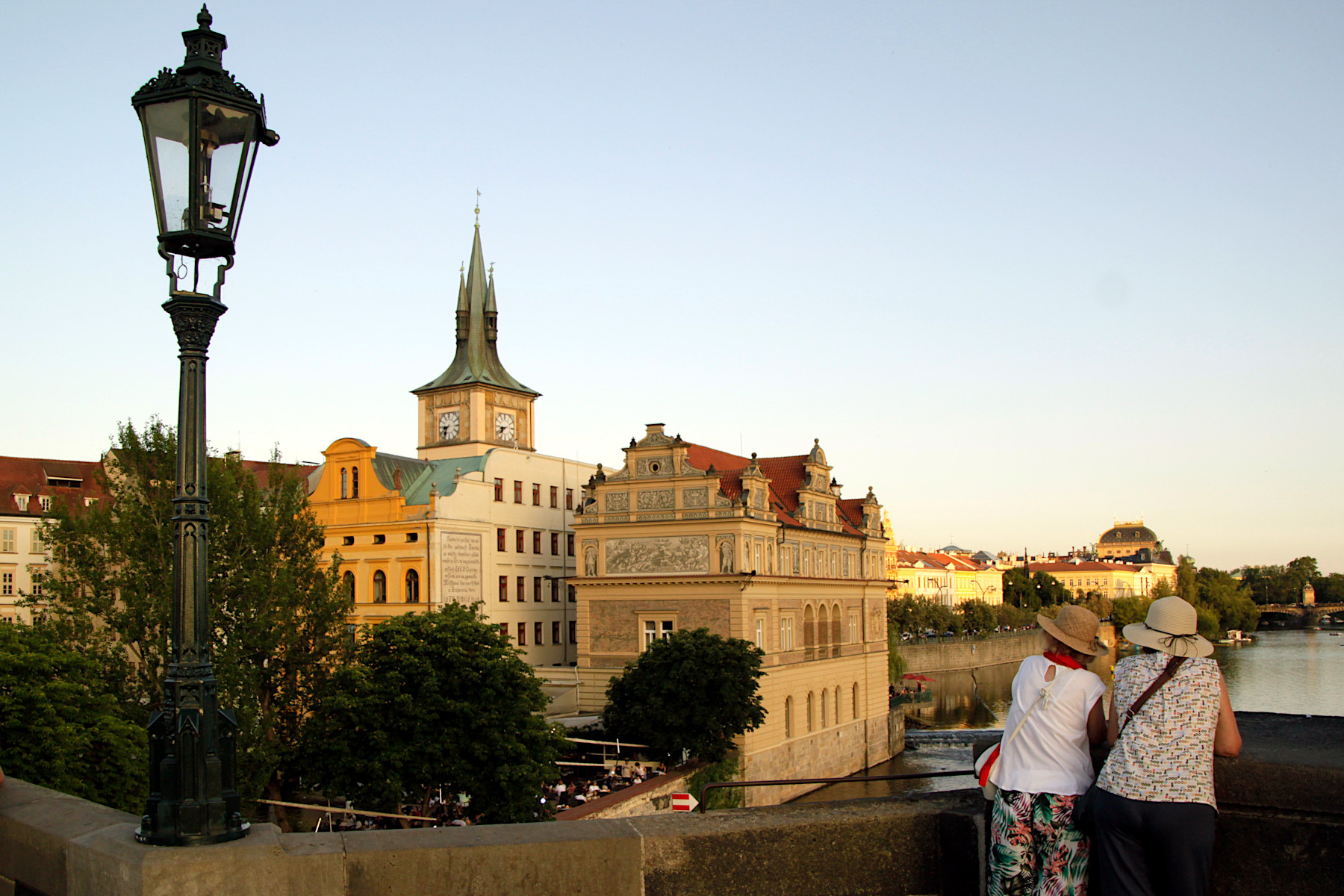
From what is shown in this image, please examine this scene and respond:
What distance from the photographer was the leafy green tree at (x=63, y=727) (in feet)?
72.5

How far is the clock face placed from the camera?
7175 centimetres

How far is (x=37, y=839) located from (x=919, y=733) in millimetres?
60852

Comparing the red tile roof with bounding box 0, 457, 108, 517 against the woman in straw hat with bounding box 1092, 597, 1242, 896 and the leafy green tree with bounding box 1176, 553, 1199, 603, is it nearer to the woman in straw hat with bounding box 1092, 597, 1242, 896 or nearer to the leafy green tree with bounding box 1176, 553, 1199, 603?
the woman in straw hat with bounding box 1092, 597, 1242, 896

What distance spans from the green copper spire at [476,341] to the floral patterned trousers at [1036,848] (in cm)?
6661

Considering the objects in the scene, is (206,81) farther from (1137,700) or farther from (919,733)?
(919,733)

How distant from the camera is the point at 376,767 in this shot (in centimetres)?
2700

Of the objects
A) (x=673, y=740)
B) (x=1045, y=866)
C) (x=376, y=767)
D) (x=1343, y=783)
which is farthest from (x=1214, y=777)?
(x=673, y=740)

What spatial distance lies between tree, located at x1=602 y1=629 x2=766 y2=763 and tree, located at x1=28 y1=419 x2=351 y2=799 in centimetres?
969

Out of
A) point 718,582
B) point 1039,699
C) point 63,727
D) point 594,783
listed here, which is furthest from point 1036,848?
point 718,582

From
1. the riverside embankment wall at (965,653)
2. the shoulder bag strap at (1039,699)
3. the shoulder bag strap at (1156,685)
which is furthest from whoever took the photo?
the riverside embankment wall at (965,653)

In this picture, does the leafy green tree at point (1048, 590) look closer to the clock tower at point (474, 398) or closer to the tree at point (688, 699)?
the clock tower at point (474, 398)

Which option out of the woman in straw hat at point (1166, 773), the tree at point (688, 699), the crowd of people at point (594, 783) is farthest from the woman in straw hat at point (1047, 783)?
the tree at point (688, 699)

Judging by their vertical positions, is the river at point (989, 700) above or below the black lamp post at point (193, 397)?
below

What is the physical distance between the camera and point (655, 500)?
Result: 45.1 m
